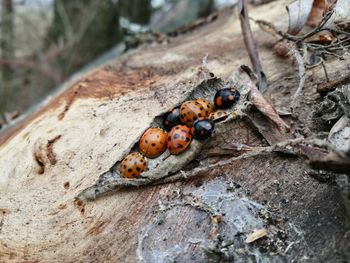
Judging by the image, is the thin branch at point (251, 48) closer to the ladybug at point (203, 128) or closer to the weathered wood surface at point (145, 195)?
the weathered wood surface at point (145, 195)

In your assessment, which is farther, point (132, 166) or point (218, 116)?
point (218, 116)

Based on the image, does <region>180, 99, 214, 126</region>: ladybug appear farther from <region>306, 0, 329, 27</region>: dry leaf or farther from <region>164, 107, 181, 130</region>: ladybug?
<region>306, 0, 329, 27</region>: dry leaf

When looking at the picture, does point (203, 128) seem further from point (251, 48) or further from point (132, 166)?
point (251, 48)

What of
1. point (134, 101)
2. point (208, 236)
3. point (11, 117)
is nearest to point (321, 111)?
point (208, 236)

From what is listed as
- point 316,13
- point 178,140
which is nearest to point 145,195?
point 178,140

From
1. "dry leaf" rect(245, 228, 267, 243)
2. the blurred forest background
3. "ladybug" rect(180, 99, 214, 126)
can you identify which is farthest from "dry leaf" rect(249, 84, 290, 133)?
the blurred forest background
